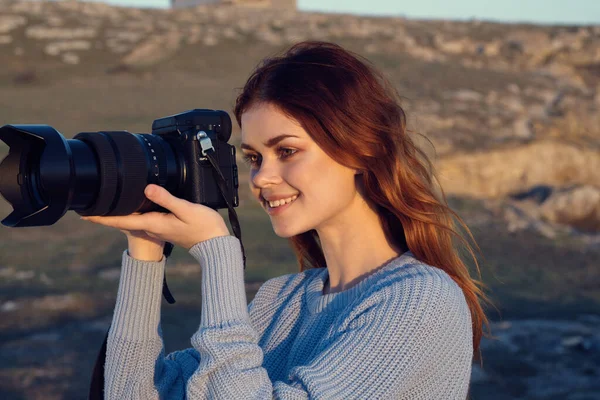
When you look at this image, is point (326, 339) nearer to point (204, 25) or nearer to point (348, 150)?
point (348, 150)

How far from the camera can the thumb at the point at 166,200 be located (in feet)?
6.11

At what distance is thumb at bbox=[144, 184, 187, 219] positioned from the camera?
1.86 metres

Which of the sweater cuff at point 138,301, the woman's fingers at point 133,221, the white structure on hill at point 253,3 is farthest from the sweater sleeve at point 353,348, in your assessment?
the white structure on hill at point 253,3

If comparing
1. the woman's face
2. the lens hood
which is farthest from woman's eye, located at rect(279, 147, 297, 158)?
the lens hood

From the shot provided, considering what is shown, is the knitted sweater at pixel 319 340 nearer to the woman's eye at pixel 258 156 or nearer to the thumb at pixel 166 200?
the thumb at pixel 166 200

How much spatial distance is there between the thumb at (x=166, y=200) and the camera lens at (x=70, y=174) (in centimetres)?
4

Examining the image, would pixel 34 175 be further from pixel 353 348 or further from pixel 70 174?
pixel 353 348

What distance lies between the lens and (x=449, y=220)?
2217 mm

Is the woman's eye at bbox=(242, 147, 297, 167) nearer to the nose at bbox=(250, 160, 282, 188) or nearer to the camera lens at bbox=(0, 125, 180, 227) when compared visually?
the nose at bbox=(250, 160, 282, 188)

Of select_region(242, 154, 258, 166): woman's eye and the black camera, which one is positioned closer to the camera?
the black camera

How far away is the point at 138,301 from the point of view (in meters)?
2.06

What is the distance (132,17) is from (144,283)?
2584 centimetres

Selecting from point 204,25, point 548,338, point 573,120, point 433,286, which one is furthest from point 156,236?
point 204,25

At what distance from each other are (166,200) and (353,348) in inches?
22.6
